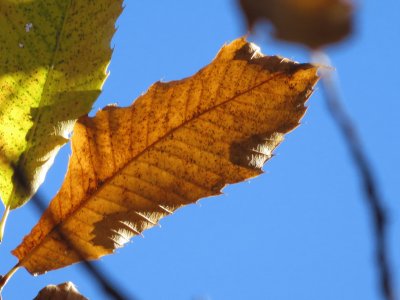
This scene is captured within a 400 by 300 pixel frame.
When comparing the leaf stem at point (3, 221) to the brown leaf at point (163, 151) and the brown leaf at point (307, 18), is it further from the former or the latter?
the brown leaf at point (307, 18)

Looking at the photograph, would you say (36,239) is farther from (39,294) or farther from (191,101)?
(191,101)

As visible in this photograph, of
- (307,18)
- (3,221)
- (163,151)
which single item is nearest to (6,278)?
(3,221)

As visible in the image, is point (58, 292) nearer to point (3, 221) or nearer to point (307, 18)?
point (3, 221)

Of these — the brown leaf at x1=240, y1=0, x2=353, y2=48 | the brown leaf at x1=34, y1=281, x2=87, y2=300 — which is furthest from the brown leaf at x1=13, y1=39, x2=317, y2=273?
the brown leaf at x1=240, y1=0, x2=353, y2=48

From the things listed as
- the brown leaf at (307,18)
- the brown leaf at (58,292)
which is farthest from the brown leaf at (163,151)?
the brown leaf at (307,18)

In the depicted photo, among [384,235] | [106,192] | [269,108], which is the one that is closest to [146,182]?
[106,192]
